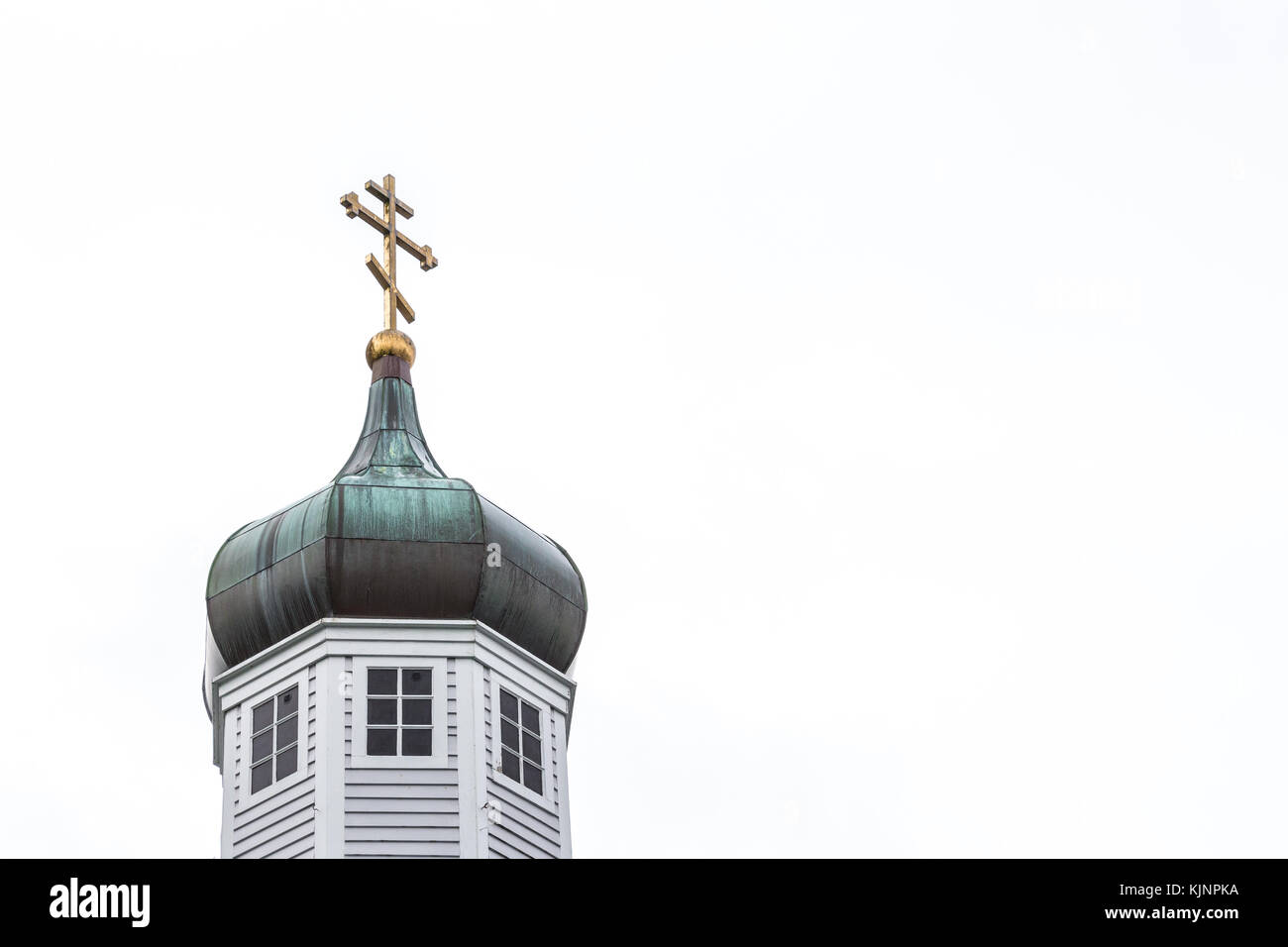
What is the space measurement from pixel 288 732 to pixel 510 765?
8.86 feet

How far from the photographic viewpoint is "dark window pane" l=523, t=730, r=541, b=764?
32594 millimetres

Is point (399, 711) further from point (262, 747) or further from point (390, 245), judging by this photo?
point (390, 245)

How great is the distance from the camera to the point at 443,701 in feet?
A: 105

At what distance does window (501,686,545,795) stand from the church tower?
0.03m

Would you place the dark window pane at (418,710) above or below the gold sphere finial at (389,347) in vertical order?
below

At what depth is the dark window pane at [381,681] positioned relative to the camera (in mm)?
32188

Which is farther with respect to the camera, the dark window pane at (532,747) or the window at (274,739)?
the dark window pane at (532,747)

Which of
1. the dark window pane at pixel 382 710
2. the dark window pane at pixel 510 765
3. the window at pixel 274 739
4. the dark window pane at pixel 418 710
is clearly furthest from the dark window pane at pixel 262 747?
the dark window pane at pixel 510 765

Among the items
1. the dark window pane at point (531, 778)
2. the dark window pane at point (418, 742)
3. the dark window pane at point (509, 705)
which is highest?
the dark window pane at point (509, 705)

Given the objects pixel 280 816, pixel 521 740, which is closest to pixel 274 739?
pixel 280 816

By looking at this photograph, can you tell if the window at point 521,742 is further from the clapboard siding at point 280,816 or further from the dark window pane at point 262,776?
the dark window pane at point 262,776

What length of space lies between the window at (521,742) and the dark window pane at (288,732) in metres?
2.48

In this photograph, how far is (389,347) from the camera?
1469 inches
